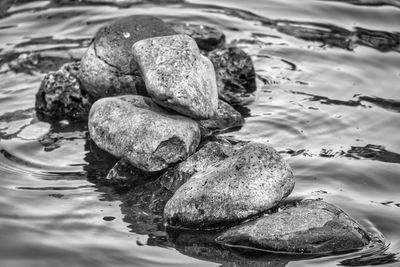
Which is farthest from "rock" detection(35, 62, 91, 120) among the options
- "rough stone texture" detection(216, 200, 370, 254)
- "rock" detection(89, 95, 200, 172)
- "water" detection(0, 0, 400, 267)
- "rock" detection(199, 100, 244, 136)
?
"rough stone texture" detection(216, 200, 370, 254)

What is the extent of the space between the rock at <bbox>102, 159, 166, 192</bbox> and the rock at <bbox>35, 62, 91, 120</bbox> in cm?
187

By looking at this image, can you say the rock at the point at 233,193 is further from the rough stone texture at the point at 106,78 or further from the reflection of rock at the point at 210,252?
the rough stone texture at the point at 106,78

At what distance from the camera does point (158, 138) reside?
9.51 meters

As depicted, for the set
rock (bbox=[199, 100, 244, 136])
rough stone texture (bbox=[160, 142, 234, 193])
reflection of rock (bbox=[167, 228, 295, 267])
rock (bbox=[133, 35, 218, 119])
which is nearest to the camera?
reflection of rock (bbox=[167, 228, 295, 267])

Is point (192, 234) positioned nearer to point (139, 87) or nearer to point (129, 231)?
point (129, 231)

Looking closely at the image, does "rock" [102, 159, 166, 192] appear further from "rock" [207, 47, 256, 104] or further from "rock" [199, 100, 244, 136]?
"rock" [207, 47, 256, 104]

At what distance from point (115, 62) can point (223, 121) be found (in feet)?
5.38

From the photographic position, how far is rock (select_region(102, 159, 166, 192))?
9578 mm

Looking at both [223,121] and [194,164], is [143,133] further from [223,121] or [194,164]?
[223,121]

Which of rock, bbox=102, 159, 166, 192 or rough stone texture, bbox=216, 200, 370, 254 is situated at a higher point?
rough stone texture, bbox=216, 200, 370, 254

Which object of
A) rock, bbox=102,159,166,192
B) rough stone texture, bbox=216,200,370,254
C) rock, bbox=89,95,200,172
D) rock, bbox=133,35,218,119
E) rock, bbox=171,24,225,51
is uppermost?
rock, bbox=133,35,218,119

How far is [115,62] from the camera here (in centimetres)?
1091

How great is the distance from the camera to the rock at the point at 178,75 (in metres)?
9.69

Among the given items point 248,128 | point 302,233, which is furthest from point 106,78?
point 302,233
